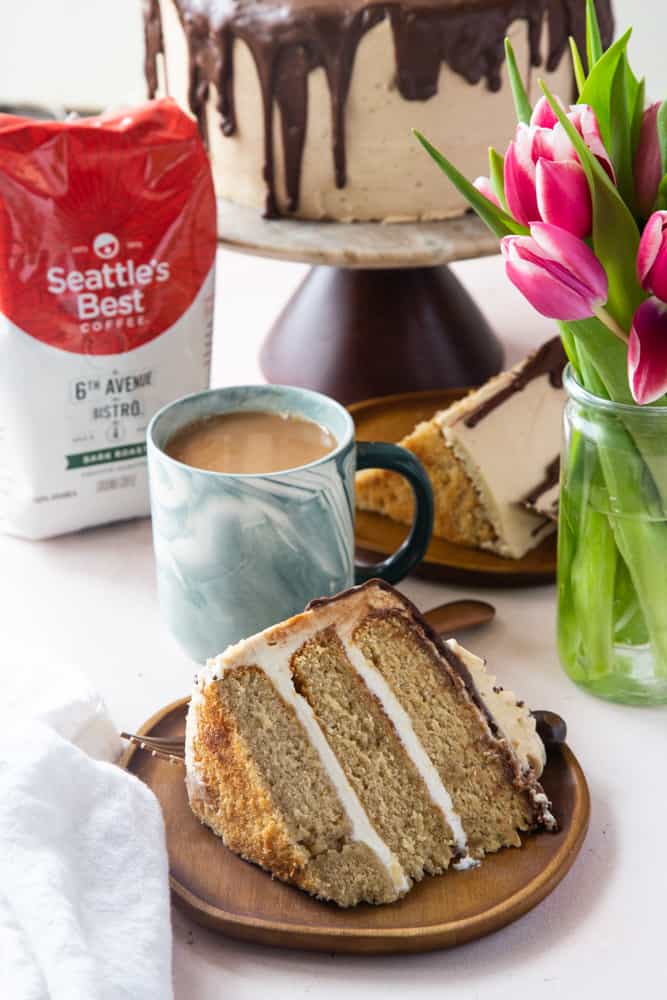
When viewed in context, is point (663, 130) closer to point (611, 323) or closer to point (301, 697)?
Result: point (611, 323)

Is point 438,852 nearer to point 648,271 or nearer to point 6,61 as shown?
point 648,271

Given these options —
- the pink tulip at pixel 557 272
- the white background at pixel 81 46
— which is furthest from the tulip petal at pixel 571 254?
the white background at pixel 81 46

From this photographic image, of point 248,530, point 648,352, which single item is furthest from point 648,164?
point 248,530

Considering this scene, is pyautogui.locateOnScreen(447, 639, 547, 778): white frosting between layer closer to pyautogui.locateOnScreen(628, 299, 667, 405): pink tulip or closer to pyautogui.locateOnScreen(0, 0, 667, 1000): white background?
pyautogui.locateOnScreen(0, 0, 667, 1000): white background

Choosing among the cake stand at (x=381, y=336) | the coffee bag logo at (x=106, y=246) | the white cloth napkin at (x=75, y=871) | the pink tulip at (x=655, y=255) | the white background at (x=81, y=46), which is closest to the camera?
the white cloth napkin at (x=75, y=871)

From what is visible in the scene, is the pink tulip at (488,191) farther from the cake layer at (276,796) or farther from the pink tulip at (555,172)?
the cake layer at (276,796)

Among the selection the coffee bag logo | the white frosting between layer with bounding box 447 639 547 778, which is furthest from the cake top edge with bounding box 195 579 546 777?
the coffee bag logo

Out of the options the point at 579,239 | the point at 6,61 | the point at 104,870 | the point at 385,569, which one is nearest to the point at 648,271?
the point at 579,239

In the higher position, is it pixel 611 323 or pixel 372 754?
pixel 611 323
